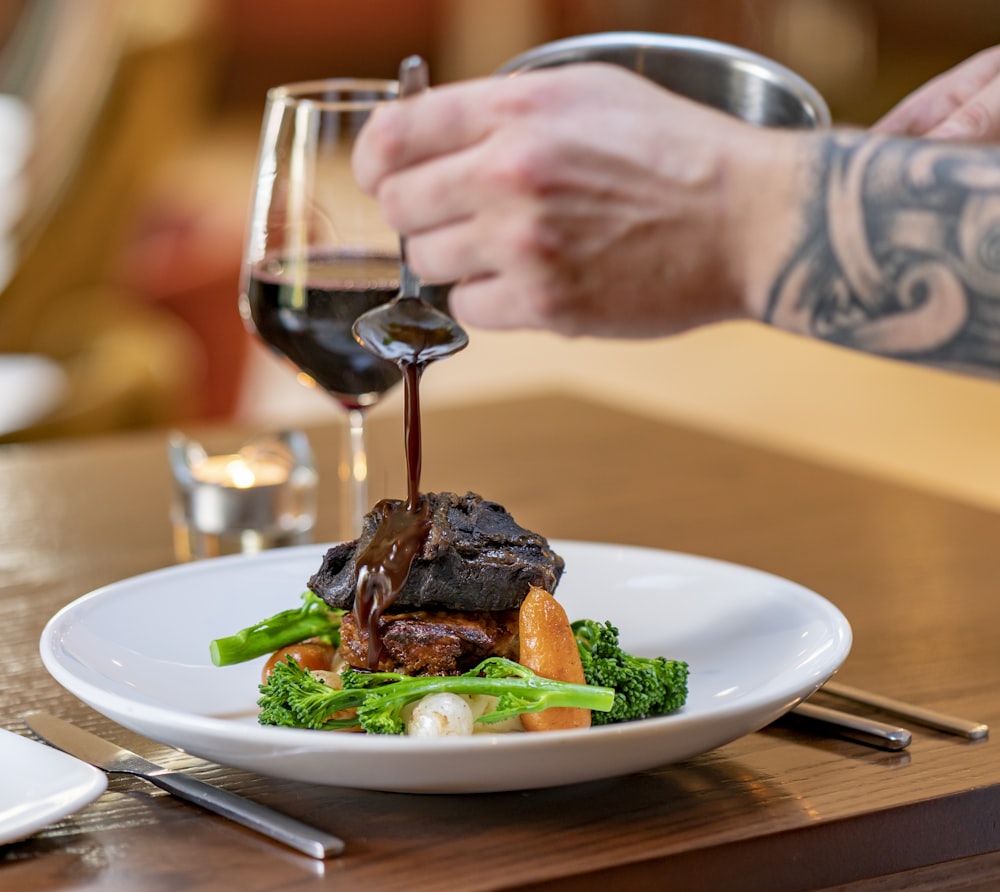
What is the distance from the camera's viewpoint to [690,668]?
40.1 inches

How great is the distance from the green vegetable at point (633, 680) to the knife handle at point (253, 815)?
192mm

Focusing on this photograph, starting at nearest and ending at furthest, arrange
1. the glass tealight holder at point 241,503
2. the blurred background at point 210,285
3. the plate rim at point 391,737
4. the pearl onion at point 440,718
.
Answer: the plate rim at point 391,737 < the pearl onion at point 440,718 < the glass tealight holder at point 241,503 < the blurred background at point 210,285

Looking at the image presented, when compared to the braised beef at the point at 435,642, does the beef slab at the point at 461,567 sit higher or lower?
higher

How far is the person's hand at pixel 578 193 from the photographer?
2.95 feet

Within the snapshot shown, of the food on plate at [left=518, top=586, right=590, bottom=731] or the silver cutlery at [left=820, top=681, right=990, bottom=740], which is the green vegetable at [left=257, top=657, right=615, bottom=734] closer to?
the food on plate at [left=518, top=586, right=590, bottom=731]

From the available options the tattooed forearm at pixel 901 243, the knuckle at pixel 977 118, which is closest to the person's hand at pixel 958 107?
the knuckle at pixel 977 118

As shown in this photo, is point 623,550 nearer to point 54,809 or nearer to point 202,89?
point 54,809

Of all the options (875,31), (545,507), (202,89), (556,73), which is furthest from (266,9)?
(556,73)

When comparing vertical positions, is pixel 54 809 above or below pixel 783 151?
below

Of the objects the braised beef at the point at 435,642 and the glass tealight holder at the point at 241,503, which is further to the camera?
the glass tealight holder at the point at 241,503

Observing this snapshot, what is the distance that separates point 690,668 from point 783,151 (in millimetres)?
346

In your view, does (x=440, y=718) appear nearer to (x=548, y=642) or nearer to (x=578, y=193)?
(x=548, y=642)

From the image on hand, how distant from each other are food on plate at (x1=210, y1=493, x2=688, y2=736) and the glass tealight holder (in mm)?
456

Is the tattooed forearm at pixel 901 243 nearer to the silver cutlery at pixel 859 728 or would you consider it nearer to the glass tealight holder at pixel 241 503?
the silver cutlery at pixel 859 728
